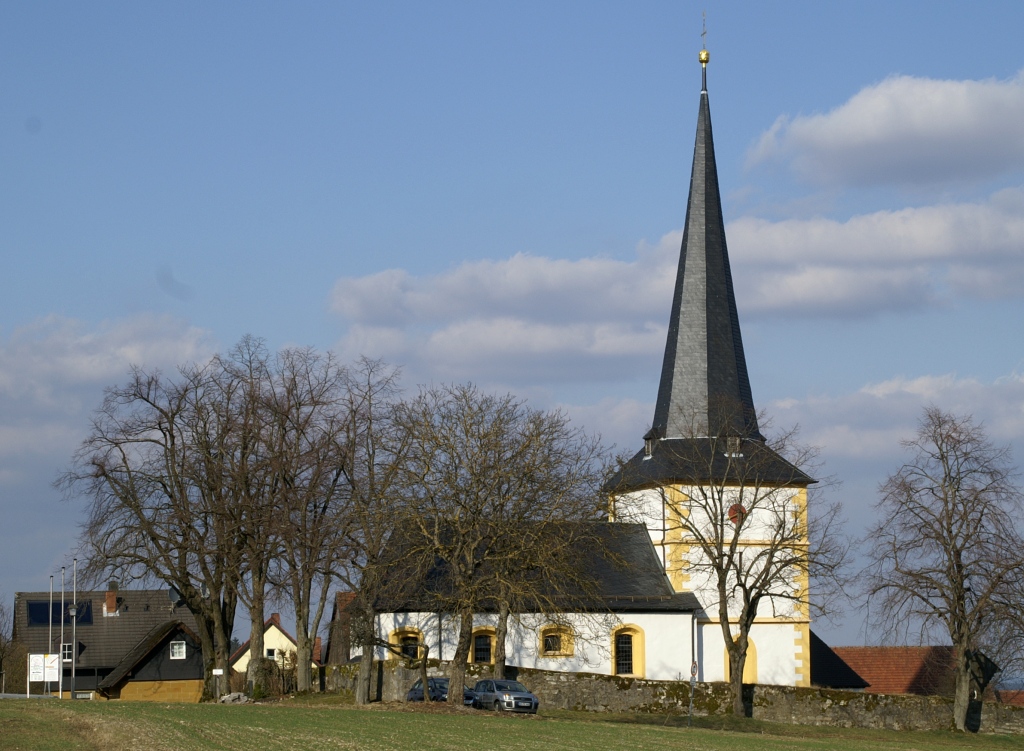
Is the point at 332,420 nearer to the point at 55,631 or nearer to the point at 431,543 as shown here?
the point at 431,543

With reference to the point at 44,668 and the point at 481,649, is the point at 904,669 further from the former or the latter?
the point at 44,668

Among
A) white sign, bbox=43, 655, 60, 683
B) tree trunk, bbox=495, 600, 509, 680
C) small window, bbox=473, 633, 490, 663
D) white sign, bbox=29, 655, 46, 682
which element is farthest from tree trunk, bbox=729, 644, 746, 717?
white sign, bbox=29, 655, 46, 682

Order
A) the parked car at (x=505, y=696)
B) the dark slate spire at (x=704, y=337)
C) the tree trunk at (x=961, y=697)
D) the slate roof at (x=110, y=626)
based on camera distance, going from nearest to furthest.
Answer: the parked car at (x=505, y=696) → the tree trunk at (x=961, y=697) → the dark slate spire at (x=704, y=337) → the slate roof at (x=110, y=626)

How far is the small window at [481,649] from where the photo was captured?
46.2 meters

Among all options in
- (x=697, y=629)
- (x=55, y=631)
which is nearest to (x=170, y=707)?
(x=697, y=629)

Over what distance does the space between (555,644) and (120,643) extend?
3052 centimetres

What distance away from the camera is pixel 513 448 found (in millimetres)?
36656

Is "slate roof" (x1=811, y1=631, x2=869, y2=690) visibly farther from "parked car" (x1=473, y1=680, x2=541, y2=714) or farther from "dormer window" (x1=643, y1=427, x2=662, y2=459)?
"parked car" (x1=473, y1=680, x2=541, y2=714)

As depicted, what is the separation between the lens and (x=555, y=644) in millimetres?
46094

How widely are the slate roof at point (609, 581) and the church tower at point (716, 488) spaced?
0.63 meters

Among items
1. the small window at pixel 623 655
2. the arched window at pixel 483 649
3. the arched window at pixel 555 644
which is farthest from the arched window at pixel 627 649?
the arched window at pixel 483 649

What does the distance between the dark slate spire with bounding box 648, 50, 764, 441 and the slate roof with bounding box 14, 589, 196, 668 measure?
30287 mm

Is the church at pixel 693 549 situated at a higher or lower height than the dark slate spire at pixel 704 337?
lower

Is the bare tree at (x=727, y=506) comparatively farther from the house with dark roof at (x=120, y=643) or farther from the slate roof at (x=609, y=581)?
the house with dark roof at (x=120, y=643)
